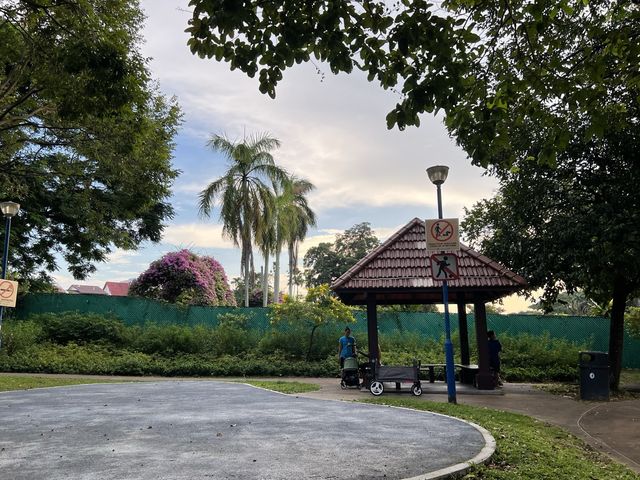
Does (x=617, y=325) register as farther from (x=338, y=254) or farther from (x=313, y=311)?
(x=338, y=254)

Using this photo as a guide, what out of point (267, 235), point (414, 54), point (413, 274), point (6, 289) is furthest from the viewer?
point (267, 235)

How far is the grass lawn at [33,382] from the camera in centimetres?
1474

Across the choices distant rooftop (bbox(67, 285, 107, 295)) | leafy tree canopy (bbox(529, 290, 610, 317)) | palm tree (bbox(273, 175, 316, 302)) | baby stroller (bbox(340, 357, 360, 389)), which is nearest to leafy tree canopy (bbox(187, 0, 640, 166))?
baby stroller (bbox(340, 357, 360, 389))

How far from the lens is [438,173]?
1248cm

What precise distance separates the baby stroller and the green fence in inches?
311

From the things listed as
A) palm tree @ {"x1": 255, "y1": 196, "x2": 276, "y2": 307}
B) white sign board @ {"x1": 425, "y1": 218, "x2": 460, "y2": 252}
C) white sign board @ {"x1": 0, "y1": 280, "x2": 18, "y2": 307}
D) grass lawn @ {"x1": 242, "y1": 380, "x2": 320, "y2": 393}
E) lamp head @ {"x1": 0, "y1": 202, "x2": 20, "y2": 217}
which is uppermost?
palm tree @ {"x1": 255, "y1": 196, "x2": 276, "y2": 307}

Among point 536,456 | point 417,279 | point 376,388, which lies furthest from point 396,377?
point 536,456

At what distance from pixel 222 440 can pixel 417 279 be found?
350 inches

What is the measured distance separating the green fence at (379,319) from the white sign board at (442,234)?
12135mm

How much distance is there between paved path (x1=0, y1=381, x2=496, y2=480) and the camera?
19.3 ft

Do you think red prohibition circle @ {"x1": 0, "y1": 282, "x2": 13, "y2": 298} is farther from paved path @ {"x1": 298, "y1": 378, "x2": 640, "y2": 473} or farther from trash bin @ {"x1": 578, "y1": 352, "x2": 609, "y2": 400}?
trash bin @ {"x1": 578, "y1": 352, "x2": 609, "y2": 400}

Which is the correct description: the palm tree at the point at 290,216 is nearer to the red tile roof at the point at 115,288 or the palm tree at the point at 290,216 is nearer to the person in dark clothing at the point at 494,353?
the person in dark clothing at the point at 494,353

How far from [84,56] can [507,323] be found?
810 inches

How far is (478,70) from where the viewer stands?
7230 mm
